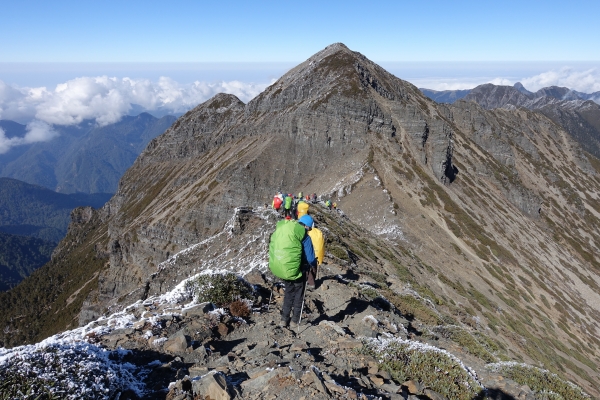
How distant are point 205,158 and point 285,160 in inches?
2575

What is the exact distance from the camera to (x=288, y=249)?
10.6m

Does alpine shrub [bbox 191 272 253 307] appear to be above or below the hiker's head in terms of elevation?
below

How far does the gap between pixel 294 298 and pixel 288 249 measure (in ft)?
7.15

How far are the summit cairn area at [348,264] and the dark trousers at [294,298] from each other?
525 millimetres

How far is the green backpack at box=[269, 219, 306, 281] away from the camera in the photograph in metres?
10.6

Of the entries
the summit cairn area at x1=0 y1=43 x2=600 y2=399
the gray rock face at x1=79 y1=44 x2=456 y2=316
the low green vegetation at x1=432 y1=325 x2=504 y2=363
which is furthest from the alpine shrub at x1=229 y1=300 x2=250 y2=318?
the gray rock face at x1=79 y1=44 x2=456 y2=316

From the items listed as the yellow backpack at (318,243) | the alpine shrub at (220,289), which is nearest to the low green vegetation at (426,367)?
the yellow backpack at (318,243)

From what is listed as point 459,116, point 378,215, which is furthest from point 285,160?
point 459,116

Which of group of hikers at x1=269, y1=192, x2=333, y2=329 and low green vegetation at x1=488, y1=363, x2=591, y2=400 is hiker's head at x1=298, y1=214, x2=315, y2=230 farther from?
low green vegetation at x1=488, y1=363, x2=591, y2=400

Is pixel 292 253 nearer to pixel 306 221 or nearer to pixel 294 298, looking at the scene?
pixel 294 298

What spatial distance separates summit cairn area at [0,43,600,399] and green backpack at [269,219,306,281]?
212cm

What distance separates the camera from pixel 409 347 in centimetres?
1109

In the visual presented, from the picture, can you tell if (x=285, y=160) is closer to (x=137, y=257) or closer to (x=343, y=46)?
(x=137, y=257)

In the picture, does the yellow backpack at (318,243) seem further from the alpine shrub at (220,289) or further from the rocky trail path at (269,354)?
the alpine shrub at (220,289)
